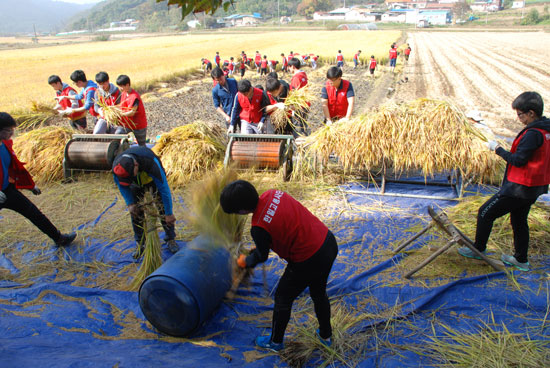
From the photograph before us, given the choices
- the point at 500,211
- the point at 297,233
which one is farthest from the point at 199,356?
the point at 500,211

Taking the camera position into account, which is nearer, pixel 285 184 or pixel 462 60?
pixel 285 184

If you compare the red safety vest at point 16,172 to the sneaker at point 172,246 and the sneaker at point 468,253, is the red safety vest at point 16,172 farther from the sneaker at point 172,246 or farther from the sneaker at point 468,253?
the sneaker at point 468,253

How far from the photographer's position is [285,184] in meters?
6.13

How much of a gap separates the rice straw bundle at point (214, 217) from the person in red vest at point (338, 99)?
3.07 metres

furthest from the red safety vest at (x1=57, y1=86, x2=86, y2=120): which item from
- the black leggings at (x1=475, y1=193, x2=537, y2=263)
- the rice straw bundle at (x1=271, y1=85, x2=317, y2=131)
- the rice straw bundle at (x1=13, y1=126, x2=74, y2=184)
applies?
the black leggings at (x1=475, y1=193, x2=537, y2=263)

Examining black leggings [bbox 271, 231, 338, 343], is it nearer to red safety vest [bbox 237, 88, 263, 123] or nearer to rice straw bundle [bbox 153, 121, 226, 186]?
rice straw bundle [bbox 153, 121, 226, 186]

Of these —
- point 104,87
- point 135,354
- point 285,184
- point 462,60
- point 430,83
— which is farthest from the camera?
point 462,60

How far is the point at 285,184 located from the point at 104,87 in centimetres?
377

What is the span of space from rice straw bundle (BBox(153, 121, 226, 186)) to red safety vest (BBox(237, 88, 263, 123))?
790 mm

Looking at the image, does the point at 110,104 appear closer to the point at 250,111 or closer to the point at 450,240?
the point at 250,111

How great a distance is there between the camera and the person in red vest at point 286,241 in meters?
2.52

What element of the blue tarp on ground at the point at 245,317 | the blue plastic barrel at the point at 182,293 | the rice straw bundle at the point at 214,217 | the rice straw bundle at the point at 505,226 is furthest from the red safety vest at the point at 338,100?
the blue plastic barrel at the point at 182,293

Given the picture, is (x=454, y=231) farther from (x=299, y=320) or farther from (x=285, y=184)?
(x=285, y=184)

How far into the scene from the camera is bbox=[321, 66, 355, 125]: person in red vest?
620 centimetres
